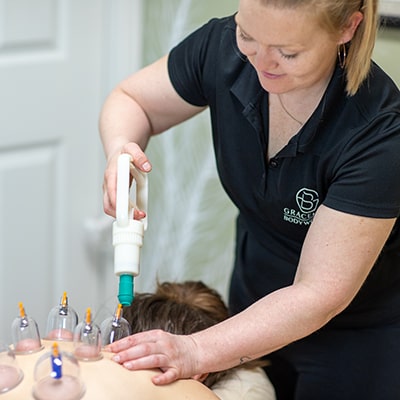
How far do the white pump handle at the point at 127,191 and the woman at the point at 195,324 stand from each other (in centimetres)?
24

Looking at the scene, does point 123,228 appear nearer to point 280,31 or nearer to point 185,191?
point 280,31

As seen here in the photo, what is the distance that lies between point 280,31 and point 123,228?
0.37m

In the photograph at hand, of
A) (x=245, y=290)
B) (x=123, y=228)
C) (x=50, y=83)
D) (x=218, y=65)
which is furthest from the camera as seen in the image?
(x=50, y=83)

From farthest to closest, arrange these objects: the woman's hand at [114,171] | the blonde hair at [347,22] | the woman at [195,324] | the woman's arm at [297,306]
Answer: the woman at [195,324] < the woman's hand at [114,171] < the woman's arm at [297,306] < the blonde hair at [347,22]

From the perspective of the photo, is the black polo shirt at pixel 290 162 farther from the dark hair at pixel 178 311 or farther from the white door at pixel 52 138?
the white door at pixel 52 138

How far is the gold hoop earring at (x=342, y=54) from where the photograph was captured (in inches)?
53.5

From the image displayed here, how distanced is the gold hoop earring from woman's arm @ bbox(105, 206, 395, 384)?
0.73 feet

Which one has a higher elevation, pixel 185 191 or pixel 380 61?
pixel 380 61

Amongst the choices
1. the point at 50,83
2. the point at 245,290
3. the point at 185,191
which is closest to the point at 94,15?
the point at 50,83

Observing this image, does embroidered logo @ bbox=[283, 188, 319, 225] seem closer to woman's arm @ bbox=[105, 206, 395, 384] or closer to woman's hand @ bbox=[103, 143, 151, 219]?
woman's arm @ bbox=[105, 206, 395, 384]

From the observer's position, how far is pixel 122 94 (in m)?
1.71

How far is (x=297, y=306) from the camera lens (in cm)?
137

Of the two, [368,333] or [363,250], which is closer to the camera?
[363,250]

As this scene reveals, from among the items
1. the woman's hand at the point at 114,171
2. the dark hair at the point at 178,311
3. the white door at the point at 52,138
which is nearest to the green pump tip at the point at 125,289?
the woman's hand at the point at 114,171
